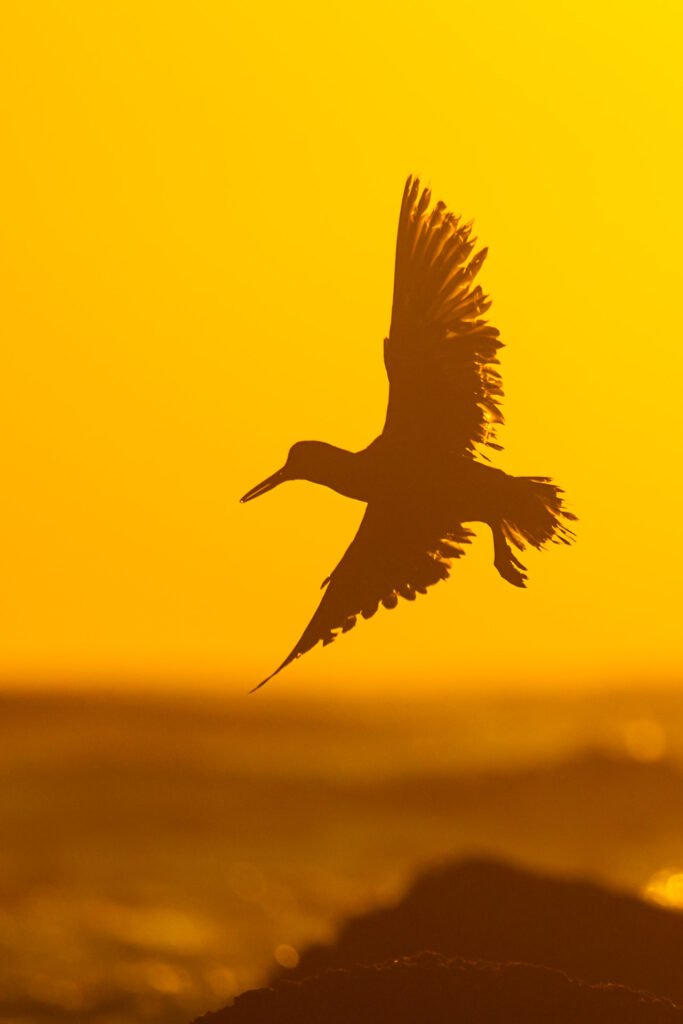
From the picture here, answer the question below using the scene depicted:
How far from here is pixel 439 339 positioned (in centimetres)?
847

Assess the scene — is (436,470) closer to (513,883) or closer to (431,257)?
(431,257)

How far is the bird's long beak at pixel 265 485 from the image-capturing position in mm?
8570

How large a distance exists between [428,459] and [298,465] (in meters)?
0.72

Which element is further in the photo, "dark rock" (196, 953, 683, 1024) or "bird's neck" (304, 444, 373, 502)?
"bird's neck" (304, 444, 373, 502)

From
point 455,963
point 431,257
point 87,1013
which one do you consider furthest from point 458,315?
point 87,1013

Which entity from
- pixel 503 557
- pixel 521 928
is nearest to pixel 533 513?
pixel 503 557

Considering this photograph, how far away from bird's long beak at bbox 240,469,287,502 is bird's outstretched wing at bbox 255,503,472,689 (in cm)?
57

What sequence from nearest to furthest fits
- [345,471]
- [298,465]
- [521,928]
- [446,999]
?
[446,999]
[345,471]
[298,465]
[521,928]

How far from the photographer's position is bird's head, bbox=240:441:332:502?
8359 mm

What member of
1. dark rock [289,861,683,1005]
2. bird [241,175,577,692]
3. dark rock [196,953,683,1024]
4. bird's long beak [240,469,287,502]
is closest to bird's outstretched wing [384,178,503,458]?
bird [241,175,577,692]

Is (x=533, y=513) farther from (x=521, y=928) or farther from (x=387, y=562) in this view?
(x=521, y=928)

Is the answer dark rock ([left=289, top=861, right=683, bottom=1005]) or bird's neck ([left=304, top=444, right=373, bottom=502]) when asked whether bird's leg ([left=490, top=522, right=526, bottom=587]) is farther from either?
dark rock ([left=289, top=861, right=683, bottom=1005])

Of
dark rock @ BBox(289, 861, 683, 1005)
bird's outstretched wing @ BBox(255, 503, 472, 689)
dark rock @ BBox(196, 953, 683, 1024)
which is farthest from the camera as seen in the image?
dark rock @ BBox(289, 861, 683, 1005)

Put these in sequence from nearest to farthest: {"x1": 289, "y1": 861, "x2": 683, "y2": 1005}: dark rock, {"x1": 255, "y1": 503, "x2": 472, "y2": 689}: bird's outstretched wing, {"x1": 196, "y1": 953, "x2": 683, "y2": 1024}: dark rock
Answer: {"x1": 196, "y1": 953, "x2": 683, "y2": 1024}: dark rock < {"x1": 255, "y1": 503, "x2": 472, "y2": 689}: bird's outstretched wing < {"x1": 289, "y1": 861, "x2": 683, "y2": 1005}: dark rock
